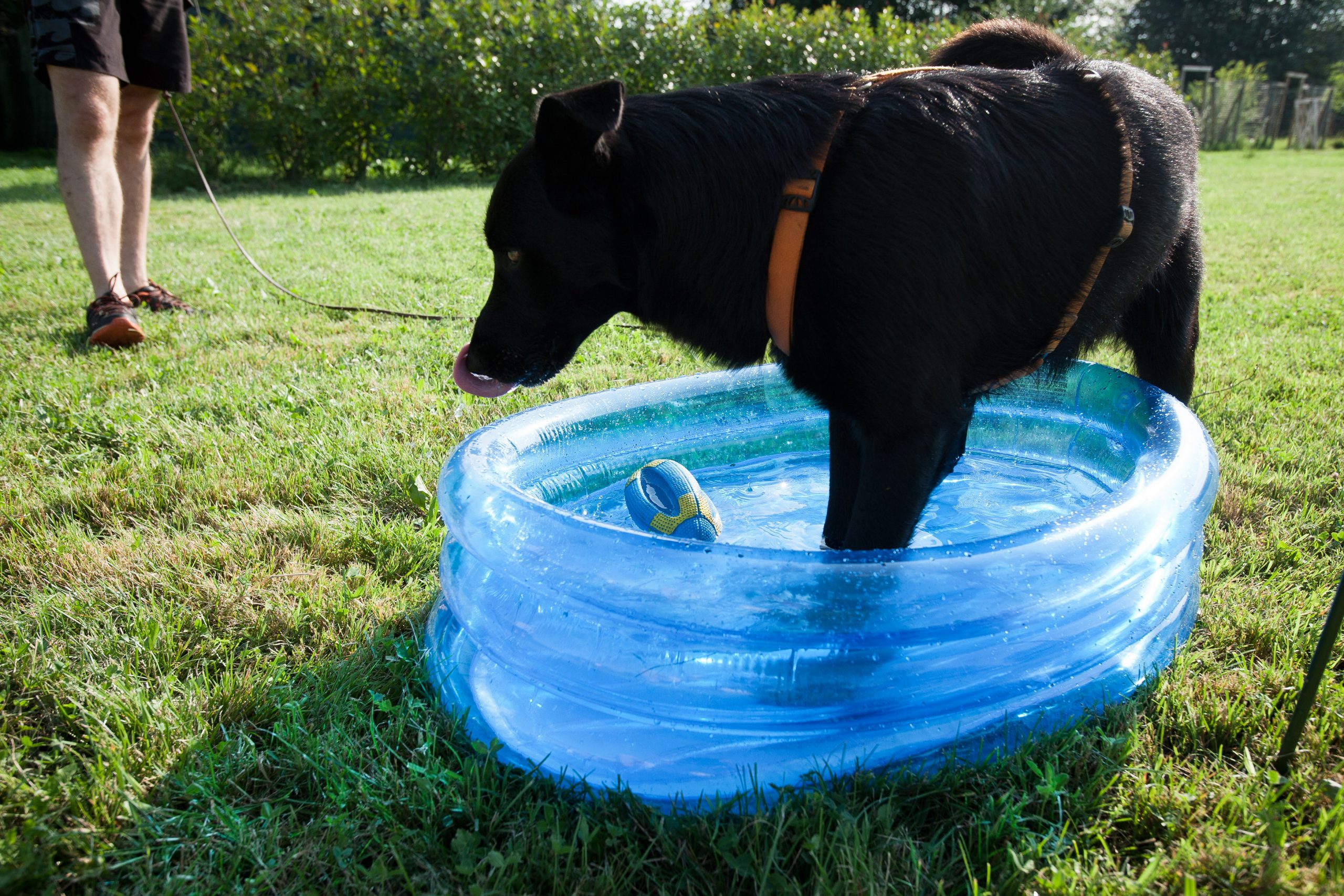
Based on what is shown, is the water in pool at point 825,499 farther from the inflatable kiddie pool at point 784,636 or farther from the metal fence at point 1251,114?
the metal fence at point 1251,114

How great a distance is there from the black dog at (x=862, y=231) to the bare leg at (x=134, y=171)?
10.6ft

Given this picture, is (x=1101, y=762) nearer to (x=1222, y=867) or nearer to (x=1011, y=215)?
(x=1222, y=867)

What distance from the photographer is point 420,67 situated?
10742mm

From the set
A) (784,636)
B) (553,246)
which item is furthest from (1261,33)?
(784,636)

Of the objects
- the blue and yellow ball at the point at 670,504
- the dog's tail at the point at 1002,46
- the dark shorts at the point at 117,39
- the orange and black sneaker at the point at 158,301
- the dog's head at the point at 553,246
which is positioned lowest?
the orange and black sneaker at the point at 158,301

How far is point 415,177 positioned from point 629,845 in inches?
459

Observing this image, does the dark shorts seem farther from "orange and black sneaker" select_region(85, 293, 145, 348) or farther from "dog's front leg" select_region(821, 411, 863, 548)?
Answer: "dog's front leg" select_region(821, 411, 863, 548)

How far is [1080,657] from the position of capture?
1.50 meters

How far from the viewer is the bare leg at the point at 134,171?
4.10 meters

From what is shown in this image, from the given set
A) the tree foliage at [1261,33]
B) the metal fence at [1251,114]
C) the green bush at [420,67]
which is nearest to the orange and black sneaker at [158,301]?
the green bush at [420,67]

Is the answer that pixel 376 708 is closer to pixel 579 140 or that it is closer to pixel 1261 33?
pixel 579 140

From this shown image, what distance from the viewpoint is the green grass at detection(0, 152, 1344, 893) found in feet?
3.93

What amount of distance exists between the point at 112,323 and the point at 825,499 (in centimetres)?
308

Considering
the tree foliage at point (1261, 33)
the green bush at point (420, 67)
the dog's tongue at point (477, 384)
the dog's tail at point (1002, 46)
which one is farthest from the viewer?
the tree foliage at point (1261, 33)
